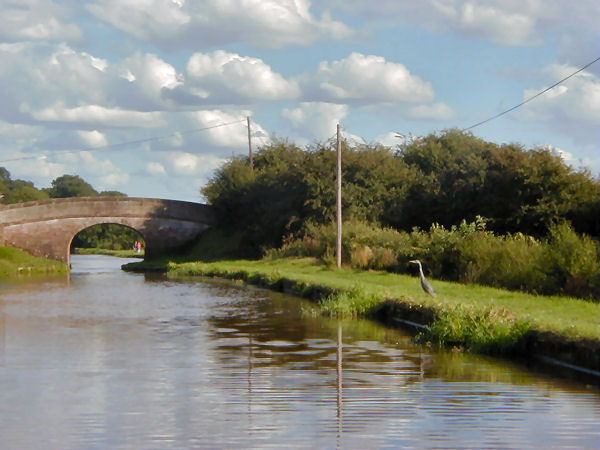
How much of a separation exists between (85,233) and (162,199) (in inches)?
2709

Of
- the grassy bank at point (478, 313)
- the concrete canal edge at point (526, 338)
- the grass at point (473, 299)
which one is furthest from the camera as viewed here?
the grass at point (473, 299)

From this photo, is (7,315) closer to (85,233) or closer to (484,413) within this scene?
(484,413)

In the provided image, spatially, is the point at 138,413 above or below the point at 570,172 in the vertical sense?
below

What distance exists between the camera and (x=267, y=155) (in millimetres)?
65125

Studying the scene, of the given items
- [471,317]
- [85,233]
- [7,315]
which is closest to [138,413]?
[471,317]

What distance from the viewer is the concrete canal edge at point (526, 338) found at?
41.3 ft

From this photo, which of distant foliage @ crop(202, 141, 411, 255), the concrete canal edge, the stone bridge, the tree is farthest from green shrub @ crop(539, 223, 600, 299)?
the tree

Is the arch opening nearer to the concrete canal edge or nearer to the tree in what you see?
the tree

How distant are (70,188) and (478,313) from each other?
151m

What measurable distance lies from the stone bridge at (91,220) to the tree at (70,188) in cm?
8652

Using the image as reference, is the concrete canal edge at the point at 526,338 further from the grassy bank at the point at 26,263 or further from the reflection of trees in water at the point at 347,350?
the grassy bank at the point at 26,263

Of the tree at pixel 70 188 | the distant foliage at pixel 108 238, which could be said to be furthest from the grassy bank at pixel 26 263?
the tree at pixel 70 188

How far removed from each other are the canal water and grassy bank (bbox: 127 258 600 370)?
688 millimetres

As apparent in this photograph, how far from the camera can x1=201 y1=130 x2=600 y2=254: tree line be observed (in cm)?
3778
